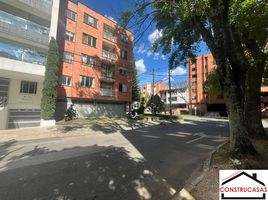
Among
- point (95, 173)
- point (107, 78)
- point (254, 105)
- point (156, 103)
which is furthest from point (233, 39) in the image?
point (156, 103)

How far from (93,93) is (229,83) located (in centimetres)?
2070

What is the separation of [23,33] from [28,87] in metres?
5.28

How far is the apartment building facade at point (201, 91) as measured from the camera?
49.6 metres

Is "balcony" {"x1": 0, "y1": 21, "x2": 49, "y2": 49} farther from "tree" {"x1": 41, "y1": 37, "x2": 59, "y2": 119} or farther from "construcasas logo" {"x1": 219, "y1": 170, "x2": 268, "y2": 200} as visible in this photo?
"construcasas logo" {"x1": 219, "y1": 170, "x2": 268, "y2": 200}

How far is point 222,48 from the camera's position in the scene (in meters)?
6.44

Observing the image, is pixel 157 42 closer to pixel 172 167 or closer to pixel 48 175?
pixel 172 167

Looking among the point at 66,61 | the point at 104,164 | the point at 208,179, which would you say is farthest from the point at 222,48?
the point at 66,61

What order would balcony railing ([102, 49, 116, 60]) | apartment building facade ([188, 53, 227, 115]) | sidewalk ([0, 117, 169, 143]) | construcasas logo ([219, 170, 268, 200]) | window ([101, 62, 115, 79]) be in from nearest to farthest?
construcasas logo ([219, 170, 268, 200]), sidewalk ([0, 117, 169, 143]), window ([101, 62, 115, 79]), balcony railing ([102, 49, 116, 60]), apartment building facade ([188, 53, 227, 115])

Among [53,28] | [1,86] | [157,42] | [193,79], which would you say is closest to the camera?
[157,42]

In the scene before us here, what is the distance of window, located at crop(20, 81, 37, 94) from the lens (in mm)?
18197

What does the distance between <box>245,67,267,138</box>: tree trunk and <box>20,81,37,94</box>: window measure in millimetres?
19219

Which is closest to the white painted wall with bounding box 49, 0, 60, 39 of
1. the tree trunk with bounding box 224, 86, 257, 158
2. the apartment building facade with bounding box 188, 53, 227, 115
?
the tree trunk with bounding box 224, 86, 257, 158

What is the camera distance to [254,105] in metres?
10.8

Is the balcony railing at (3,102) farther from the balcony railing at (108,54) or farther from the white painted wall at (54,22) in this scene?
the balcony railing at (108,54)
